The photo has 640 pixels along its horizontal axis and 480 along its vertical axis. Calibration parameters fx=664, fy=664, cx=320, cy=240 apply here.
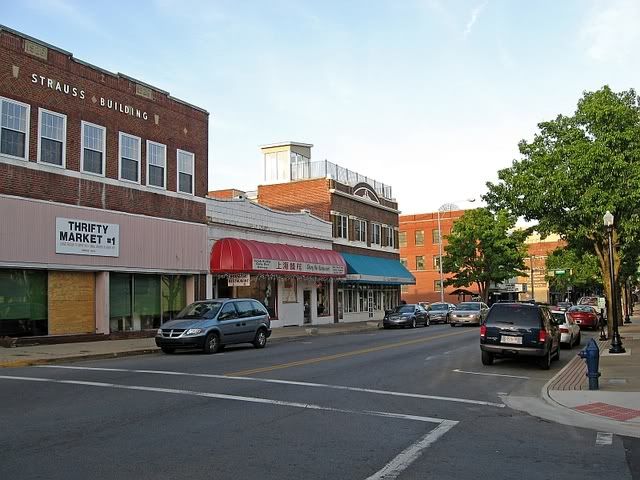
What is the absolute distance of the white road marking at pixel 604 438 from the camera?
830 centimetres

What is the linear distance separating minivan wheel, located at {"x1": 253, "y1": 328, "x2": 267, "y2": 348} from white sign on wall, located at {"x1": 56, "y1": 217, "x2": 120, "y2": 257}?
6839mm

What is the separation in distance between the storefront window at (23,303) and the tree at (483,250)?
145 ft

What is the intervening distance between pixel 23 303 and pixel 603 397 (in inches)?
710

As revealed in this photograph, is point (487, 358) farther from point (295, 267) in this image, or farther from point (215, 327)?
point (295, 267)

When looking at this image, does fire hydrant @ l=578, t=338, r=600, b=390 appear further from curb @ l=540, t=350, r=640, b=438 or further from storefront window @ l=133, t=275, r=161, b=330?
storefront window @ l=133, t=275, r=161, b=330

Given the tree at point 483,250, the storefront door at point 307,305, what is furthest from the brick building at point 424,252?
the storefront door at point 307,305

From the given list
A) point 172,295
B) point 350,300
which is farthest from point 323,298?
point 172,295

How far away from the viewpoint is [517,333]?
1636 centimetres

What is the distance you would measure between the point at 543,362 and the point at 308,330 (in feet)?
56.9

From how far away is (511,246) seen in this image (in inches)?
2391

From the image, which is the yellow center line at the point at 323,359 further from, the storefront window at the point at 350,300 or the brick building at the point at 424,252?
the brick building at the point at 424,252

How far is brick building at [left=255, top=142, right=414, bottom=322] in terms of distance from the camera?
143ft

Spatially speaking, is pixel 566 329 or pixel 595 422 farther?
pixel 566 329

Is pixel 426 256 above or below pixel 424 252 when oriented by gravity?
below
